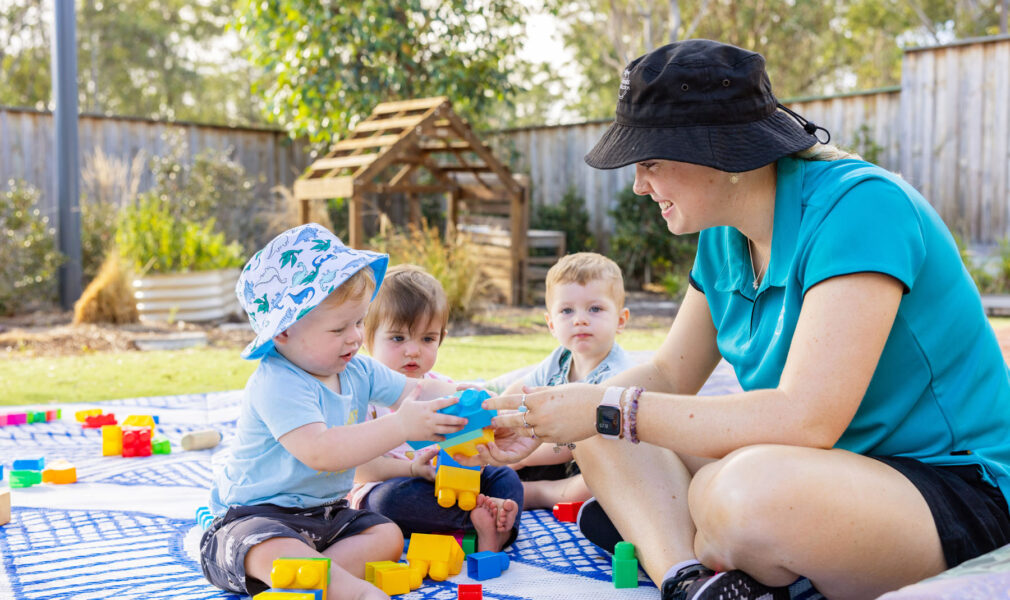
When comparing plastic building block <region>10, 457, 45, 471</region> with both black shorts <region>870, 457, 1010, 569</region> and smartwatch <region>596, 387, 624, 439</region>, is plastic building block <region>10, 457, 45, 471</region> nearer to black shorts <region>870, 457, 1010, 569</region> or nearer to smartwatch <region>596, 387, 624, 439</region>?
smartwatch <region>596, 387, 624, 439</region>

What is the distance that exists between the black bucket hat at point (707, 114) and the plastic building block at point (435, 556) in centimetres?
112

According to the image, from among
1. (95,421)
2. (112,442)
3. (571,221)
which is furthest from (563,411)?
(571,221)

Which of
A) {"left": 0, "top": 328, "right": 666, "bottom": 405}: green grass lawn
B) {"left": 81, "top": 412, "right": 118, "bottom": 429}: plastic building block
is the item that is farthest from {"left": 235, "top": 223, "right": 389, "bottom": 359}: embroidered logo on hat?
{"left": 0, "top": 328, "right": 666, "bottom": 405}: green grass lawn

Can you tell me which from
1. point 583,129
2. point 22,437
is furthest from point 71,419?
point 583,129

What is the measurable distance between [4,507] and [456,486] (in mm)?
1438

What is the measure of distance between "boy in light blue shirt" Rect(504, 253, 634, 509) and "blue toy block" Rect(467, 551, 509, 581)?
74 cm

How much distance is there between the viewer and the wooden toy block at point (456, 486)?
2.49 meters

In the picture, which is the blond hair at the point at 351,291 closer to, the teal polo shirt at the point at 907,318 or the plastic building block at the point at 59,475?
the teal polo shirt at the point at 907,318

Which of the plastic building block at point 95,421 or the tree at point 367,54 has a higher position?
the tree at point 367,54

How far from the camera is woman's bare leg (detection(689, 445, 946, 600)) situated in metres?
1.81

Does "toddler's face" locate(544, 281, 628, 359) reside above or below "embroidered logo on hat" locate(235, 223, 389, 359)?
below

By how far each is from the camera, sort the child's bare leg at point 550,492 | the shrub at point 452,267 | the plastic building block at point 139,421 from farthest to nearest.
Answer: the shrub at point 452,267, the plastic building block at point 139,421, the child's bare leg at point 550,492

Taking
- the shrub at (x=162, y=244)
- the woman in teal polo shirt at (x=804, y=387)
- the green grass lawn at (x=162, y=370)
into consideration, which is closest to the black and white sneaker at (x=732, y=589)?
the woman in teal polo shirt at (x=804, y=387)

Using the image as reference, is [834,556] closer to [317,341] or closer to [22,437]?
[317,341]
